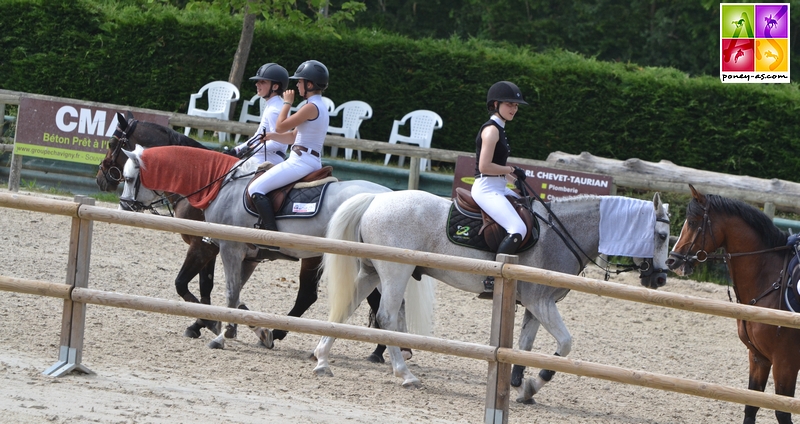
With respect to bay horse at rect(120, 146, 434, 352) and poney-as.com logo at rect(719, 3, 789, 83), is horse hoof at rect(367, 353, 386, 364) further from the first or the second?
poney-as.com logo at rect(719, 3, 789, 83)

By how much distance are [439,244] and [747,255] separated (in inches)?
88.9

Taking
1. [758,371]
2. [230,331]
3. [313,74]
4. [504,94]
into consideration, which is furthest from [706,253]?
[230,331]

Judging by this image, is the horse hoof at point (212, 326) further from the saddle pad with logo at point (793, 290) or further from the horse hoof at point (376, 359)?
the saddle pad with logo at point (793, 290)

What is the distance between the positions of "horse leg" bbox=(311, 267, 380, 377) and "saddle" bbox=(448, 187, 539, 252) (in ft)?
2.43

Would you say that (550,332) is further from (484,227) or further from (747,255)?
(747,255)

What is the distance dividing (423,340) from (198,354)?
229 cm

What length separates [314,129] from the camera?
764 cm

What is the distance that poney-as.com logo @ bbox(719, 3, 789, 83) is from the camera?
16.4m

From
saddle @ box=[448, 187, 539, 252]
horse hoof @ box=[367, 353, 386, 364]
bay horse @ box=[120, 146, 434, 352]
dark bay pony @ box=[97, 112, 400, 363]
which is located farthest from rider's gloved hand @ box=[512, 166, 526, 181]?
horse hoof @ box=[367, 353, 386, 364]

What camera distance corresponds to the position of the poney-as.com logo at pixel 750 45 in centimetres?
1638

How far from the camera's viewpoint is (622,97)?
54.1ft

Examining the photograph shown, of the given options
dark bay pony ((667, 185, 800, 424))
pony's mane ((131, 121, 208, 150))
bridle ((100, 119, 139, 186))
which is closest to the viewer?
dark bay pony ((667, 185, 800, 424))

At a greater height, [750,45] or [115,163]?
[750,45]

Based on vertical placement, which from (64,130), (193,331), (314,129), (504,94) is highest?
(504,94)
